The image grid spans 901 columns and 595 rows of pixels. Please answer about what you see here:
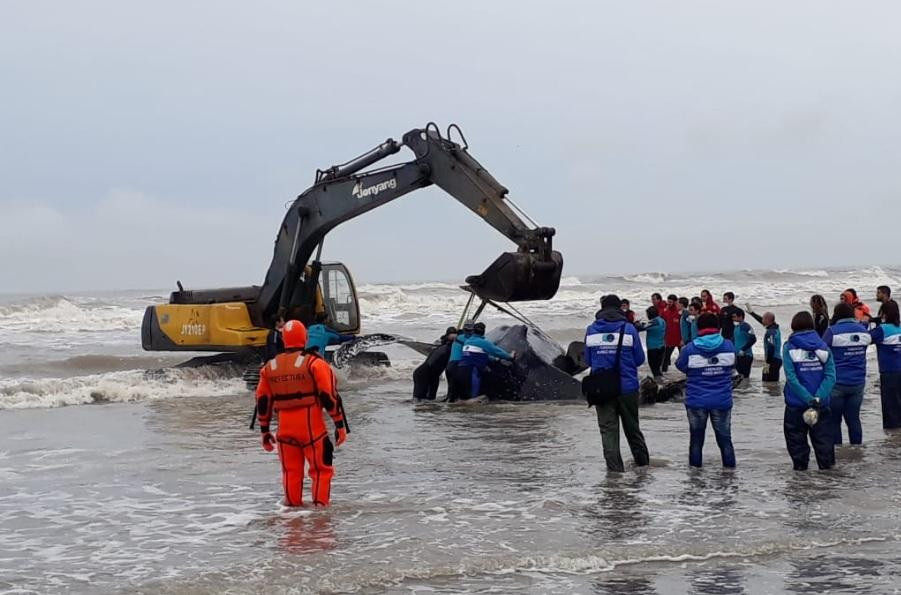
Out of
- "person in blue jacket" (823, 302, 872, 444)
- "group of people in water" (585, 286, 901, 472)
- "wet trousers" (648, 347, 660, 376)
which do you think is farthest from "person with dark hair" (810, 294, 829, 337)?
"wet trousers" (648, 347, 660, 376)

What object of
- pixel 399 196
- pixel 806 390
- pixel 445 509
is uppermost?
pixel 399 196

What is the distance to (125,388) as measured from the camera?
62.0 feet

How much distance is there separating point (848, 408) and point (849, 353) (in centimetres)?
62

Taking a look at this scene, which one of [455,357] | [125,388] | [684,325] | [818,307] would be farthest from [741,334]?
[125,388]

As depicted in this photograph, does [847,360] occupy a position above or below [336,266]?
below

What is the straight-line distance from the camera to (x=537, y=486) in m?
10.0

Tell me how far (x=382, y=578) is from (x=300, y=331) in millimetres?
2626

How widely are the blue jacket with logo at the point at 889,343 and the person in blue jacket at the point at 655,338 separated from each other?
7017 mm

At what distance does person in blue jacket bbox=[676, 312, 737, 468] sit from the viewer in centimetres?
1027

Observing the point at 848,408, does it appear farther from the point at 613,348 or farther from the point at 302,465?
the point at 302,465

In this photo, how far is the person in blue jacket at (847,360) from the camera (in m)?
11.5

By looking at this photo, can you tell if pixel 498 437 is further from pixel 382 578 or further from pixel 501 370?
pixel 382 578

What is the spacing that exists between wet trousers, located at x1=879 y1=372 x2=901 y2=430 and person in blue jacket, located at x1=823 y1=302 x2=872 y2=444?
3.56 ft

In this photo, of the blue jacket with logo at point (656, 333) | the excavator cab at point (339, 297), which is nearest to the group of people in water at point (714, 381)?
the blue jacket with logo at point (656, 333)
